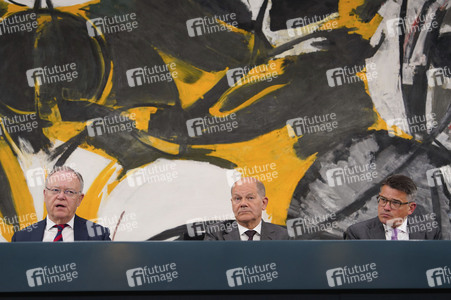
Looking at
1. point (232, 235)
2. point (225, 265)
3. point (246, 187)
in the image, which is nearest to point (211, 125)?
point (246, 187)

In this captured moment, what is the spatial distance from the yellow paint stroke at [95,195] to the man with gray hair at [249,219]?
65.2 inches

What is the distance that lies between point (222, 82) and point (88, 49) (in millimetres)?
1114

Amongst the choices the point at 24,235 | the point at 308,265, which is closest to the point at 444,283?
the point at 308,265

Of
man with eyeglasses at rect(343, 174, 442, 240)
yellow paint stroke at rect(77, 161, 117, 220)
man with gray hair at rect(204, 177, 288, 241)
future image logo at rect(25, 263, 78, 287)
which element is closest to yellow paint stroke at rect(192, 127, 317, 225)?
yellow paint stroke at rect(77, 161, 117, 220)

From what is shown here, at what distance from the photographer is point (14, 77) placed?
4.93 meters

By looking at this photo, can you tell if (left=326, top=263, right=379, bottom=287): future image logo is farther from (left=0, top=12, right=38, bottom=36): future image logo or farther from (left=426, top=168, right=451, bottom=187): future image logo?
(left=0, top=12, right=38, bottom=36): future image logo

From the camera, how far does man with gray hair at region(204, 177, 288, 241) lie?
322 cm

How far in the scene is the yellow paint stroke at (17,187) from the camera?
470 cm

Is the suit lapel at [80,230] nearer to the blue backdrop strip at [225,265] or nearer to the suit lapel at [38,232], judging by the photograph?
the suit lapel at [38,232]

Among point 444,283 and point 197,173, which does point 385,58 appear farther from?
point 444,283

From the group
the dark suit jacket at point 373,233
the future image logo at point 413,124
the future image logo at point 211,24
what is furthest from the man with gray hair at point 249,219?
the future image logo at point 211,24

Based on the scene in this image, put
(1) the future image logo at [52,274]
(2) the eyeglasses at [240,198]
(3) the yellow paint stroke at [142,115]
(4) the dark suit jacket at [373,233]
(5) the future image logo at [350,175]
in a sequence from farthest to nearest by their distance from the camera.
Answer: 1. (3) the yellow paint stroke at [142,115]
2. (5) the future image logo at [350,175]
3. (2) the eyeglasses at [240,198]
4. (4) the dark suit jacket at [373,233]
5. (1) the future image logo at [52,274]

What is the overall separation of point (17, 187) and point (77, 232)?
183 cm

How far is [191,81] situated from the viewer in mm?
4859
